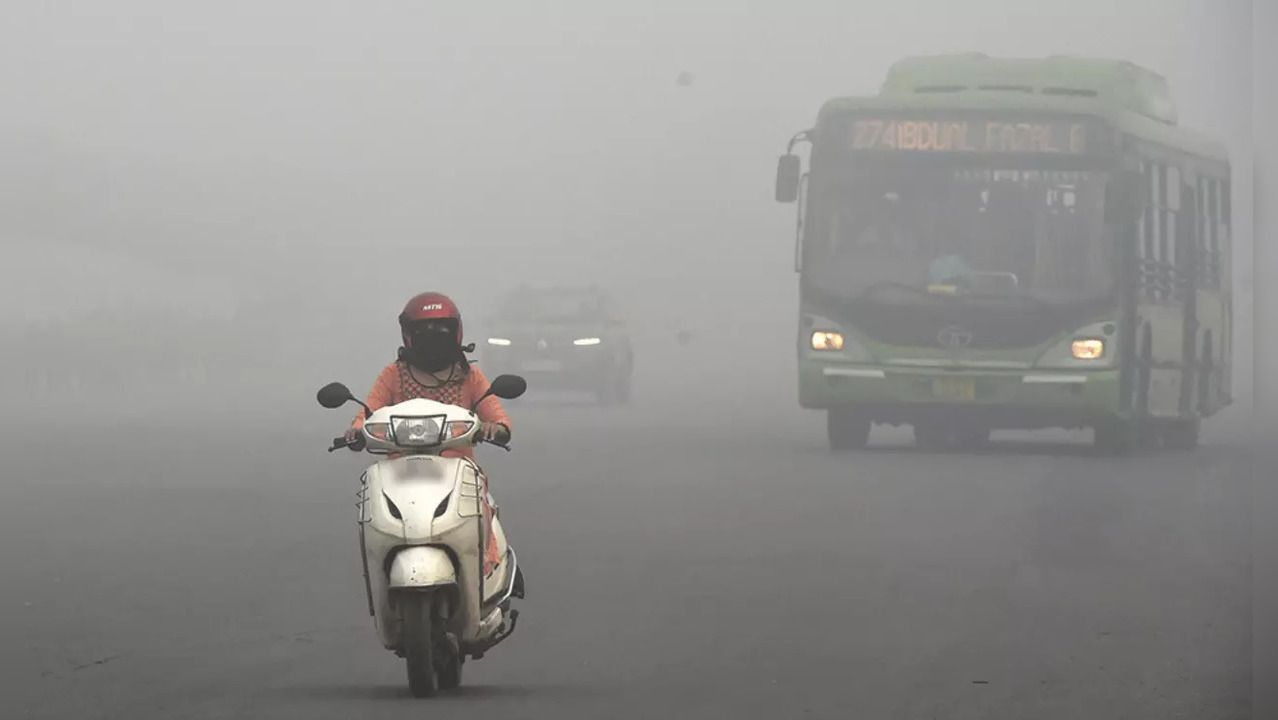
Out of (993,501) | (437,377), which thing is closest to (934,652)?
(437,377)

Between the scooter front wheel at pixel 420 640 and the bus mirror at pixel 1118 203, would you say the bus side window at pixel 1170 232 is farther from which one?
the scooter front wheel at pixel 420 640

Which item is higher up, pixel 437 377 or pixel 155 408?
pixel 437 377

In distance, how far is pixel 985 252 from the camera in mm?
23250

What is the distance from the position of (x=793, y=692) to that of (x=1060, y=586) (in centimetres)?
408

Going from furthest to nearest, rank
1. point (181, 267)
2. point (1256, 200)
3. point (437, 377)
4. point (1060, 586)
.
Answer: point (181, 267) < point (1256, 200) < point (1060, 586) < point (437, 377)

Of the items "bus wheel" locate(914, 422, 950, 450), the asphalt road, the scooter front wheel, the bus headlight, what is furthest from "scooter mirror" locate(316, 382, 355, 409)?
"bus wheel" locate(914, 422, 950, 450)

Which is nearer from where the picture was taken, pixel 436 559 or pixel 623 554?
pixel 436 559

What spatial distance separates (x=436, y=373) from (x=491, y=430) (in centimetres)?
37

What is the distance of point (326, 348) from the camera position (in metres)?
43.6

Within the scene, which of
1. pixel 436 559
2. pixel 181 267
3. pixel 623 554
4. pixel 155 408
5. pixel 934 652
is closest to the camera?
pixel 436 559

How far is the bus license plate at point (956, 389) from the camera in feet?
73.4

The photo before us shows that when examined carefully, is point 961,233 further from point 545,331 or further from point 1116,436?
point 545,331

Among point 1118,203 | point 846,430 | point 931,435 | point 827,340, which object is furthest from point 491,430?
point 931,435

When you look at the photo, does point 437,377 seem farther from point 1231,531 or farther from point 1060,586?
point 1231,531
